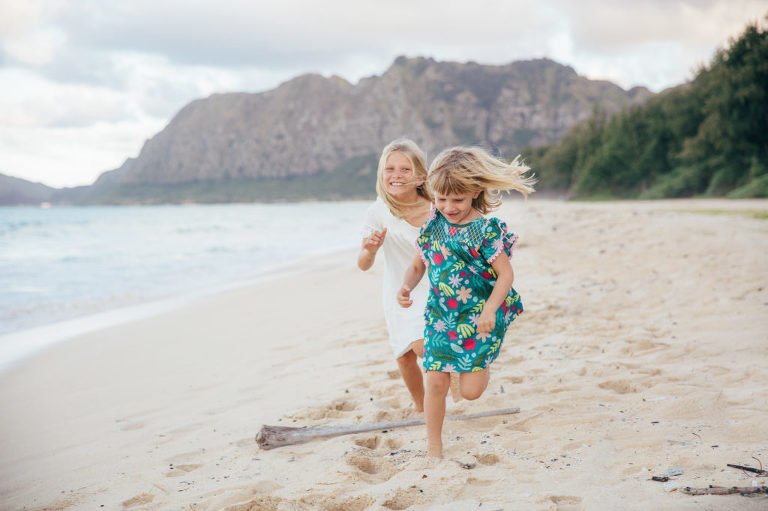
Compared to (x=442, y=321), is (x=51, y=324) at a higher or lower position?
lower

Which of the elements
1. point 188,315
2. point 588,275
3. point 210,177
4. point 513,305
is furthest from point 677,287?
point 210,177

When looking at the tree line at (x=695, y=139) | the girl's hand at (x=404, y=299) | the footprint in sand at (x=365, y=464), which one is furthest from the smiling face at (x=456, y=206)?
the tree line at (x=695, y=139)

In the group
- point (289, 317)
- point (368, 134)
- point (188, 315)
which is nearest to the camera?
point (289, 317)

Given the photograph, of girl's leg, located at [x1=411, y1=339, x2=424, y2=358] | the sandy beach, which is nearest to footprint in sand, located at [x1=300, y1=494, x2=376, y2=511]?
the sandy beach

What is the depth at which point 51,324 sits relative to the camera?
7.60 metres

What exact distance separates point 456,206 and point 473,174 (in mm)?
177

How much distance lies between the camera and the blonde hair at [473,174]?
256cm

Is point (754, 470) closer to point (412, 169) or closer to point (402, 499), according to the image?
point (402, 499)

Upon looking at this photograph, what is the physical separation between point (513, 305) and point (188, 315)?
6089 millimetres

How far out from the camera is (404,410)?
3.31m

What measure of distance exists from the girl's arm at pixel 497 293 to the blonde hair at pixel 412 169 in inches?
34.9

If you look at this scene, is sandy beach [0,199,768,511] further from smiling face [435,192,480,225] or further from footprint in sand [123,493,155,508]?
smiling face [435,192,480,225]

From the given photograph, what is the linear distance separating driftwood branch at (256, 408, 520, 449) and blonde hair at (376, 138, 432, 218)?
124 cm

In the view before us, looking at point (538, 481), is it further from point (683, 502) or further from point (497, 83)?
point (497, 83)
